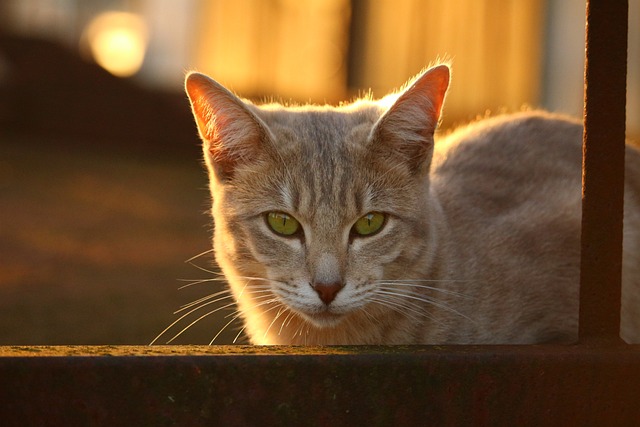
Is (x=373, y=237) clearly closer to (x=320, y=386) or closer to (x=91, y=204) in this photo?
(x=320, y=386)

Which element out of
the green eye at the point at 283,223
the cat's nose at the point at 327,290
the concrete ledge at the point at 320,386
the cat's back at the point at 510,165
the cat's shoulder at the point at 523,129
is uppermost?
the cat's shoulder at the point at 523,129

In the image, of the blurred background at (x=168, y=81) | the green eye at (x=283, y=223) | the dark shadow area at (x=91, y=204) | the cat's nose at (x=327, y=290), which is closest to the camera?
the cat's nose at (x=327, y=290)

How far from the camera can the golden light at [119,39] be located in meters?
11.3

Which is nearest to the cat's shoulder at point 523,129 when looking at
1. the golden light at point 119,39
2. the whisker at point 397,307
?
the whisker at point 397,307

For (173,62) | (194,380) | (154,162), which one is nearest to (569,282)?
(194,380)

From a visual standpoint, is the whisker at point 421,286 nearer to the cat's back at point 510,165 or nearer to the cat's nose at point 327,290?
the cat's nose at point 327,290

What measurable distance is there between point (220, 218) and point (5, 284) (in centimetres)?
213

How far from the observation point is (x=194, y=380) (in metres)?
1.55

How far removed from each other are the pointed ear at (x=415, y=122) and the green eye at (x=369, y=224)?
187 mm

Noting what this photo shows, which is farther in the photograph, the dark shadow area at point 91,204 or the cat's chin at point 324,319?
the dark shadow area at point 91,204

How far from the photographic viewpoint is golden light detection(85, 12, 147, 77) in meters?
11.3

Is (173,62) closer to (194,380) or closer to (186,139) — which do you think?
(186,139)

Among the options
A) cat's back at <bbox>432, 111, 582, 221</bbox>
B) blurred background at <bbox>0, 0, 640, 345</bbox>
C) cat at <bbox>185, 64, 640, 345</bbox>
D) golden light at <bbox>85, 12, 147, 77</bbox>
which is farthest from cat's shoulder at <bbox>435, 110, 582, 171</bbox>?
golden light at <bbox>85, 12, 147, 77</bbox>

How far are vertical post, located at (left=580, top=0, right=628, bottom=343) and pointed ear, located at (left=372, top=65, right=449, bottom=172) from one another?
67cm
